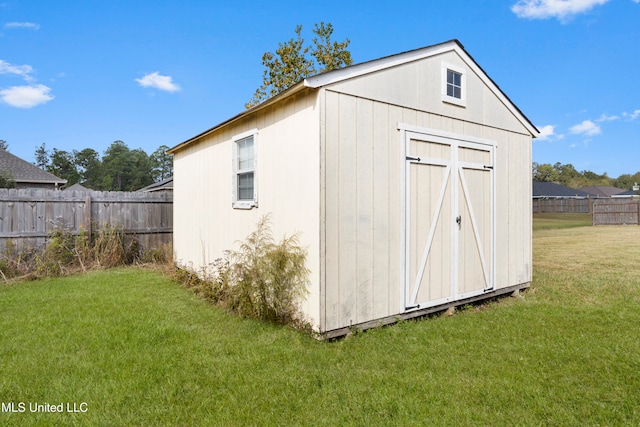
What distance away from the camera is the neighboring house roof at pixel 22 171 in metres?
19.7

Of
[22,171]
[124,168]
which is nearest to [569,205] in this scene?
[22,171]

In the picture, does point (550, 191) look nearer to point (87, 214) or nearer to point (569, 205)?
point (569, 205)

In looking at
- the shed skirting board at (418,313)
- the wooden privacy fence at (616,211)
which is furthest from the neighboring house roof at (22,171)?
the wooden privacy fence at (616,211)

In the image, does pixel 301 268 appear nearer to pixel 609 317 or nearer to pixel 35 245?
pixel 609 317

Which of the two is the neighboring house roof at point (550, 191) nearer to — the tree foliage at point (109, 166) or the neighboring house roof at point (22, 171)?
the neighboring house roof at point (22, 171)

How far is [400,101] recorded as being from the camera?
4.30 meters

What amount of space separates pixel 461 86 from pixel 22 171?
24227 millimetres

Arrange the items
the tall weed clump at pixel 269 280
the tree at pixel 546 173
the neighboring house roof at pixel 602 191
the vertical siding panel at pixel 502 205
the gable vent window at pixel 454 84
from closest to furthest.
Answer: the tall weed clump at pixel 269 280 → the gable vent window at pixel 454 84 → the vertical siding panel at pixel 502 205 → the neighboring house roof at pixel 602 191 → the tree at pixel 546 173

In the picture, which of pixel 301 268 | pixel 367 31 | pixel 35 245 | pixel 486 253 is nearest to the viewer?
pixel 301 268

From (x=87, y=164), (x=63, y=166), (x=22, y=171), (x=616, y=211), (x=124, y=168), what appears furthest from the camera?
(x=87, y=164)

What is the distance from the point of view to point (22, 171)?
20359mm

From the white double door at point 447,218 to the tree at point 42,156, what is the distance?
66.0 meters

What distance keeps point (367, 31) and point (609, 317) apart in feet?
30.1

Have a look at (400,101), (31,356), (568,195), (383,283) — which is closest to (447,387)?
(383,283)
